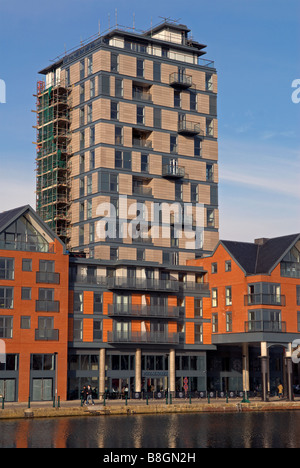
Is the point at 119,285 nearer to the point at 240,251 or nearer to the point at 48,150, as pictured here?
the point at 240,251

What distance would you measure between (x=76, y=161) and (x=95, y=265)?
2004 centimetres

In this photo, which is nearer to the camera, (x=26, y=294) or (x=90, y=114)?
(x=26, y=294)

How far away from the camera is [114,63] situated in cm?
10381

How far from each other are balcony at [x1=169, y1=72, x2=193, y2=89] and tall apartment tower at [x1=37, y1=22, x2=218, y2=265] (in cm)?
19

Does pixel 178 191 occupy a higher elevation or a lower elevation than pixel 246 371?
higher

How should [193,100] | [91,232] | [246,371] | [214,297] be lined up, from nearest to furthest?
[214,297] < [246,371] < [91,232] < [193,100]

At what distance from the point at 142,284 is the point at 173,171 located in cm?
2025

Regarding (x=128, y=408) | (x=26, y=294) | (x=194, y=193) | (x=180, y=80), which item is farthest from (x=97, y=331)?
(x=180, y=80)

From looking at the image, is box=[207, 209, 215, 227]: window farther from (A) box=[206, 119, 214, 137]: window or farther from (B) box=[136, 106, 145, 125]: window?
(B) box=[136, 106, 145, 125]: window

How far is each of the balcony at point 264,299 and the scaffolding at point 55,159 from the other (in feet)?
92.6

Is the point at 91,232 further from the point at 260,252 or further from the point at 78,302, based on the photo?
the point at 260,252

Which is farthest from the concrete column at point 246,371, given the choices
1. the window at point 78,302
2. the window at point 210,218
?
the window at point 78,302

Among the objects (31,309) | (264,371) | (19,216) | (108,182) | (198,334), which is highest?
(108,182)

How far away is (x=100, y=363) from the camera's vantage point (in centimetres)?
8875
